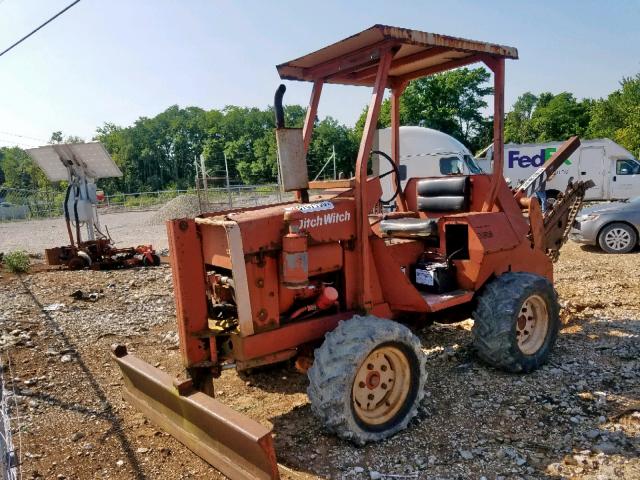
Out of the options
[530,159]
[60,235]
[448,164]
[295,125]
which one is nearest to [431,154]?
[448,164]

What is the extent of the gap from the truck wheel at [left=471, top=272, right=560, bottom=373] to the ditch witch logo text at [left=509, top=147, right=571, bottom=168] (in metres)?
18.7

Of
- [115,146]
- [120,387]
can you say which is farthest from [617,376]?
[115,146]

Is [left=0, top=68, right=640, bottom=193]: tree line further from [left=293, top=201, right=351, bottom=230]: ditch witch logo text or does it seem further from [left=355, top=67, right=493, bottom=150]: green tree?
[left=293, top=201, right=351, bottom=230]: ditch witch logo text

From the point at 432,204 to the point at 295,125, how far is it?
4637 cm

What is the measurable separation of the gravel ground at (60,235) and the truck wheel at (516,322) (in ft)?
40.3

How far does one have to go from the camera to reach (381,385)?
3.80 meters

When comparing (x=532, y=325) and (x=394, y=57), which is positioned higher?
(x=394, y=57)

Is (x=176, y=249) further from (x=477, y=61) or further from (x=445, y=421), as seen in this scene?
(x=477, y=61)

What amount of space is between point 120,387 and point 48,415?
2.26ft

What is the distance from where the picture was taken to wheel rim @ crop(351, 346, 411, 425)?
3.67 m

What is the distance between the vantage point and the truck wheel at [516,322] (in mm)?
4484

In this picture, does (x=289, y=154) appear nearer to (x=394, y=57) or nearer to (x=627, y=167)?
(x=394, y=57)

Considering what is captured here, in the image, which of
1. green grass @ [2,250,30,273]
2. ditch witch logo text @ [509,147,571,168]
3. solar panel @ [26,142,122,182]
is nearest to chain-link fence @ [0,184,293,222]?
ditch witch logo text @ [509,147,571,168]

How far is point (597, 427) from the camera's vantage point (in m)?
3.79
